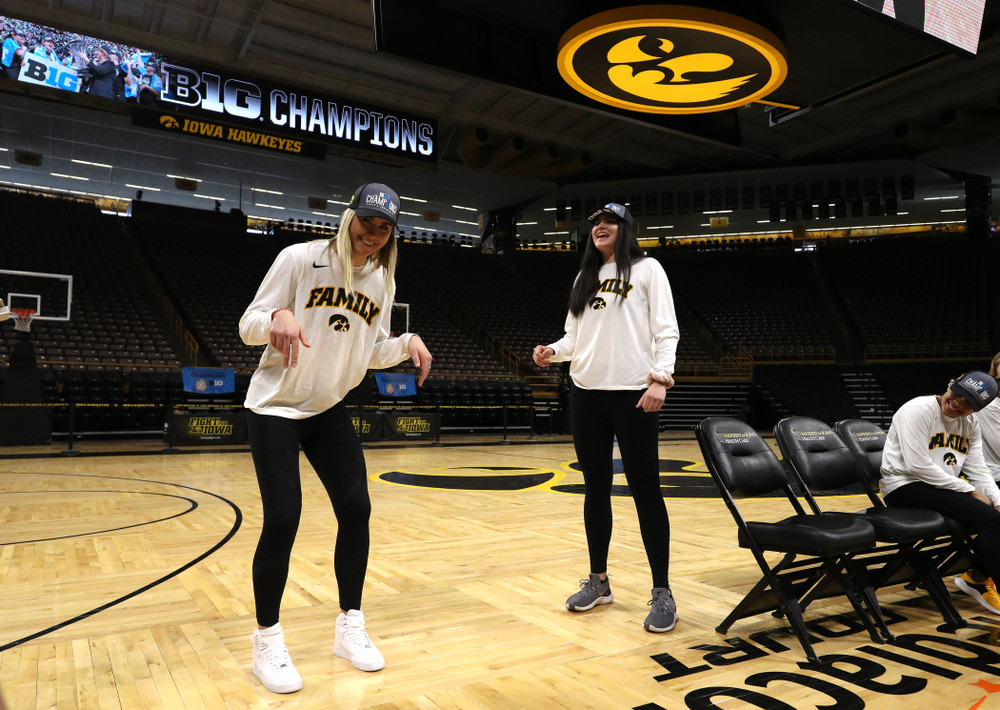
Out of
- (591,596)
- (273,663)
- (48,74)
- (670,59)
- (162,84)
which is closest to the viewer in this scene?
(273,663)

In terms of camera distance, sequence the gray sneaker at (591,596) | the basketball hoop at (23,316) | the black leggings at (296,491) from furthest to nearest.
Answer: the basketball hoop at (23,316), the gray sneaker at (591,596), the black leggings at (296,491)

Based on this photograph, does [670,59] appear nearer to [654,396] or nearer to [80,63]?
[654,396]

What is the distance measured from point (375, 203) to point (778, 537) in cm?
184

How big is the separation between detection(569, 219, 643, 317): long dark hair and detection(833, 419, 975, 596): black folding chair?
148 cm

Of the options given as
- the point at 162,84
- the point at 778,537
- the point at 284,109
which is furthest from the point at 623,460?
the point at 162,84

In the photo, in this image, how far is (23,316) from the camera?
11688 mm

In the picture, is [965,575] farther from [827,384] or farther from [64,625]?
[827,384]

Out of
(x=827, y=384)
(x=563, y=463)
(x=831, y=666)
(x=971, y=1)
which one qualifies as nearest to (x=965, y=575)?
(x=831, y=666)

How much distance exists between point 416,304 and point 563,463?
35.6 feet

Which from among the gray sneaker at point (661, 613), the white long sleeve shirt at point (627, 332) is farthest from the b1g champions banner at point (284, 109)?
the gray sneaker at point (661, 613)

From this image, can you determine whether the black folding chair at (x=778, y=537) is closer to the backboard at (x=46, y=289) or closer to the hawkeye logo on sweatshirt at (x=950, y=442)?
the hawkeye logo on sweatshirt at (x=950, y=442)

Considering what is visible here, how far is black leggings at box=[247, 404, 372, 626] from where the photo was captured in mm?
2150

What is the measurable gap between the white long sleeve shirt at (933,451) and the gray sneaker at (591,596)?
1445 millimetres

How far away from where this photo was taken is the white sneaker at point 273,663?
80.7 inches
